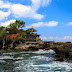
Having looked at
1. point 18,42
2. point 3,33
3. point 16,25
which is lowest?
point 18,42

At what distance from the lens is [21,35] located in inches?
2282

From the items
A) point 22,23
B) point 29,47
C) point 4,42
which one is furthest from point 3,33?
point 29,47

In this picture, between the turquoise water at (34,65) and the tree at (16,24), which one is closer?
the turquoise water at (34,65)

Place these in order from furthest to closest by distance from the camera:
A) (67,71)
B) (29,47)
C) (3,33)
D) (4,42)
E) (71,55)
Result: (4,42), (3,33), (29,47), (71,55), (67,71)

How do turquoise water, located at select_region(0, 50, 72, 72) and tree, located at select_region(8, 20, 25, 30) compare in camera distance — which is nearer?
turquoise water, located at select_region(0, 50, 72, 72)

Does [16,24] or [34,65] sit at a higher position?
[16,24]

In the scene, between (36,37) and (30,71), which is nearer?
(30,71)

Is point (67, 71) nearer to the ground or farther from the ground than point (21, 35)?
nearer to the ground

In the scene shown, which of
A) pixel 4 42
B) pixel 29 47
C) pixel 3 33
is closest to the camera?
pixel 29 47

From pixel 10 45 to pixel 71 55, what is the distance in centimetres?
4908

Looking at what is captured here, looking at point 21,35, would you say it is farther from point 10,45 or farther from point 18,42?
point 10,45

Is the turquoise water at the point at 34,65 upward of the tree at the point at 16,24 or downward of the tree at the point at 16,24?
downward

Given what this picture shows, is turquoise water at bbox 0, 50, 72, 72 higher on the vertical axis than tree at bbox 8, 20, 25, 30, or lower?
lower

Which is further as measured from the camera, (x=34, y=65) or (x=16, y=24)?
(x=16, y=24)
